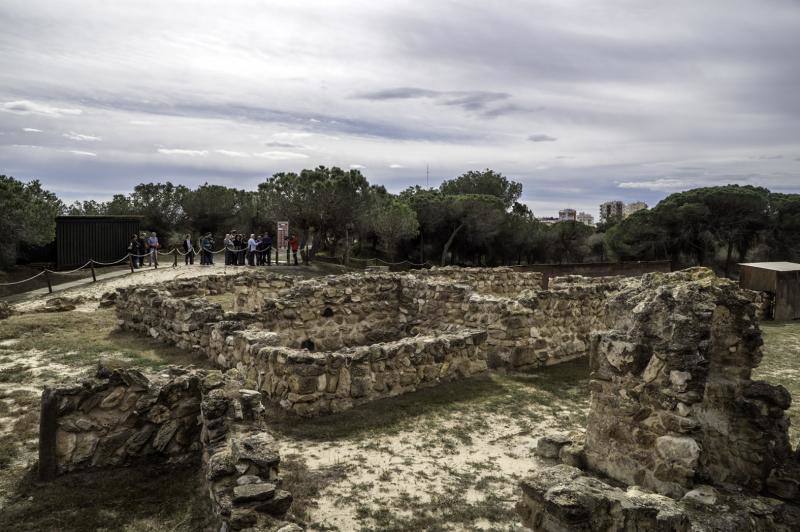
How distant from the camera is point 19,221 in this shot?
23078 mm

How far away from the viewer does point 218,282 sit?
57.3 feet

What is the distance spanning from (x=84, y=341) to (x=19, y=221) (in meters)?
15.5

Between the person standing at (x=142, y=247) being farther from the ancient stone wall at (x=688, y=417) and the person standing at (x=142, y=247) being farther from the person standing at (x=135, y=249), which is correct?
the ancient stone wall at (x=688, y=417)

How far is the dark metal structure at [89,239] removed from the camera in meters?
23.6

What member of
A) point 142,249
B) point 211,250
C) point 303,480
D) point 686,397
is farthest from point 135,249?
point 686,397

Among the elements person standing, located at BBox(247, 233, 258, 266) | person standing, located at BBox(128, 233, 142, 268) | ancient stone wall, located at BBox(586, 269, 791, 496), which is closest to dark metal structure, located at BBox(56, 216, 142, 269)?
person standing, located at BBox(128, 233, 142, 268)

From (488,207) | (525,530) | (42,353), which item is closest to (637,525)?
(525,530)

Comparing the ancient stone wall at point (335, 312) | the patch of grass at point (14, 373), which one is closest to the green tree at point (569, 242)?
the ancient stone wall at point (335, 312)

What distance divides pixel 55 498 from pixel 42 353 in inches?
245

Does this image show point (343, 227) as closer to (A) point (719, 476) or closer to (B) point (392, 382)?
(B) point (392, 382)

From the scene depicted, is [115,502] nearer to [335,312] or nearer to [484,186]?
[335,312]

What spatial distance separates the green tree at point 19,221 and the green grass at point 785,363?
1031 inches

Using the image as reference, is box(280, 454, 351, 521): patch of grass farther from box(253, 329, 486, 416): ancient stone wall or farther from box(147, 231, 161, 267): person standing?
box(147, 231, 161, 267): person standing

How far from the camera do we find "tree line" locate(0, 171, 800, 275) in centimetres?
3177
